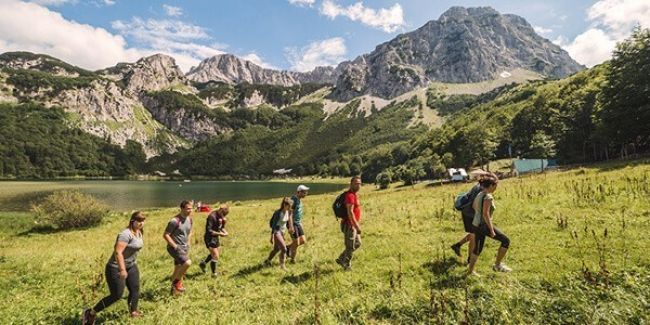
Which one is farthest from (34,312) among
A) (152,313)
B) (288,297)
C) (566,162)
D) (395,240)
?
(566,162)

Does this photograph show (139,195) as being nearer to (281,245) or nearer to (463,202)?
(281,245)

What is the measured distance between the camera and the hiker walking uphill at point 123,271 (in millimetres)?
8553

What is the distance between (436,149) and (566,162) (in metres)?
77.4

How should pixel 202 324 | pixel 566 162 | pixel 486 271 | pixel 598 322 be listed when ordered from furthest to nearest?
pixel 566 162, pixel 486 271, pixel 202 324, pixel 598 322

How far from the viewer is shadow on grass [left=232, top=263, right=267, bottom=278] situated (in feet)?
42.1

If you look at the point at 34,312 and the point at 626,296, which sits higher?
the point at 626,296

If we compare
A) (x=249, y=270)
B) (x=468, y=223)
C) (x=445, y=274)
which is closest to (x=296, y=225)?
(x=249, y=270)

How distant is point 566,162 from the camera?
8281 centimetres

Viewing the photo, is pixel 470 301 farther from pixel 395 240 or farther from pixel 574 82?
pixel 574 82

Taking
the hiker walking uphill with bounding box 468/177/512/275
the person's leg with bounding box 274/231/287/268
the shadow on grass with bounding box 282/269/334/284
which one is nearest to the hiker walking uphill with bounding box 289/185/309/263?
the person's leg with bounding box 274/231/287/268

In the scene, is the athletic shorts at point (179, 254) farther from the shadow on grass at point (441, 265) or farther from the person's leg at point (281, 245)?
the shadow on grass at point (441, 265)

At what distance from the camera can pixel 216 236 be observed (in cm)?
1336

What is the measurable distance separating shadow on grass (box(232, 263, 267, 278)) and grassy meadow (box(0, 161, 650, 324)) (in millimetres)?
83

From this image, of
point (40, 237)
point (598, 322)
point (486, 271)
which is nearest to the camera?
point (598, 322)
